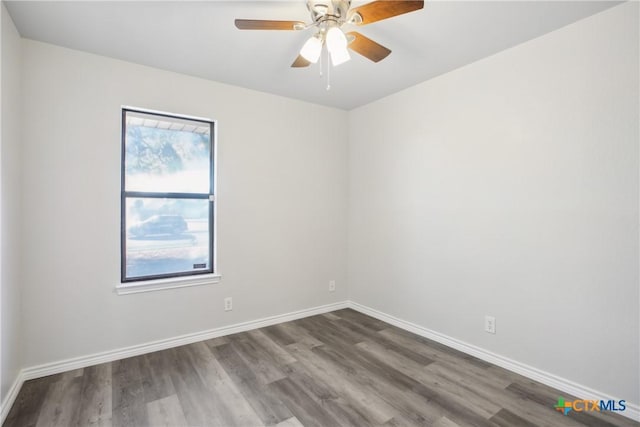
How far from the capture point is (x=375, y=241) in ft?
12.6

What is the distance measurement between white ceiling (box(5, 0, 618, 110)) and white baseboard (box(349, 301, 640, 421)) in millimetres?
2467

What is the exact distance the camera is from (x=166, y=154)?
3055 millimetres

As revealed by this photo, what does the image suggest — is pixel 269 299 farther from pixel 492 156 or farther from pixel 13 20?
pixel 13 20

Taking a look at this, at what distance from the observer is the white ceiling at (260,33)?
2041mm

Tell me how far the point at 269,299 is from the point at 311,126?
6.80 ft

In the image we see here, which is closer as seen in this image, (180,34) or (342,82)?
(180,34)

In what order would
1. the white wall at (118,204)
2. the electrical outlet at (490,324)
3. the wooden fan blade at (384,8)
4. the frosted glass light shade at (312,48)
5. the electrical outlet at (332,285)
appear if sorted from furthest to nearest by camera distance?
the electrical outlet at (332,285)
the electrical outlet at (490,324)
the white wall at (118,204)
the frosted glass light shade at (312,48)
the wooden fan blade at (384,8)

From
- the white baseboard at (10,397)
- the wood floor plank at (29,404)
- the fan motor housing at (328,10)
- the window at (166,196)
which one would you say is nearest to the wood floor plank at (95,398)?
the wood floor plank at (29,404)

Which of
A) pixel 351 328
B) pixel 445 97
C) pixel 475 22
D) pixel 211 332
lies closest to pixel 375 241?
pixel 351 328

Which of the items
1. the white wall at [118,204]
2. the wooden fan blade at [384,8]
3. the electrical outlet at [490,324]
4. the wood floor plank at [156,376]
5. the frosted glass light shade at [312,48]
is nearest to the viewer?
the wooden fan blade at [384,8]

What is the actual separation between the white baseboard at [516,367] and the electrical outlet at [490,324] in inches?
7.2

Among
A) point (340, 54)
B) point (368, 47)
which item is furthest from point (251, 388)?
point (368, 47)

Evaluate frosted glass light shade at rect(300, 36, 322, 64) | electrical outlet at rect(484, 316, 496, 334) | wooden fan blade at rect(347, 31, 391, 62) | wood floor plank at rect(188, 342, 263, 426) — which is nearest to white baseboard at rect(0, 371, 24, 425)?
wood floor plank at rect(188, 342, 263, 426)

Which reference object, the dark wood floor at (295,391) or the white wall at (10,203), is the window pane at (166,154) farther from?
the dark wood floor at (295,391)
